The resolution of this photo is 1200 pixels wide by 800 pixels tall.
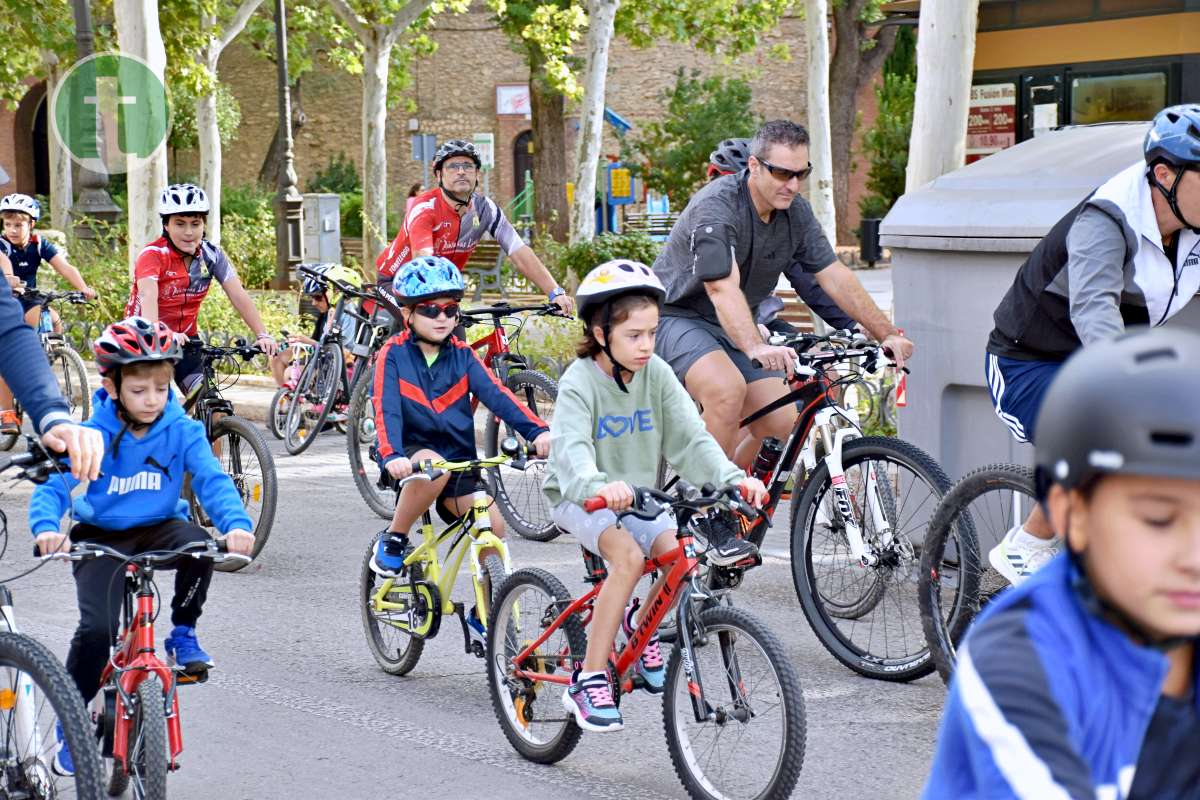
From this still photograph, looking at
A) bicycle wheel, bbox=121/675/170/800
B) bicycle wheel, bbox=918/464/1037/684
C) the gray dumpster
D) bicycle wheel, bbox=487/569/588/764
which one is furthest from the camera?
the gray dumpster

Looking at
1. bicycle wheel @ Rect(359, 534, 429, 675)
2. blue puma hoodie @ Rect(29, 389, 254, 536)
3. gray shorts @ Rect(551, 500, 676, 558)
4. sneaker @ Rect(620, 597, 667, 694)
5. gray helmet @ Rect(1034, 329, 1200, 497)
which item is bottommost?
bicycle wheel @ Rect(359, 534, 429, 675)

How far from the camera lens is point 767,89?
154 feet

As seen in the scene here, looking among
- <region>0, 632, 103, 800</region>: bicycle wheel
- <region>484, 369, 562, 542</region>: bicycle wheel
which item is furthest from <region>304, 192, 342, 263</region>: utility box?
<region>0, 632, 103, 800</region>: bicycle wheel

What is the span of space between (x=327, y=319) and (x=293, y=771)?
6810mm

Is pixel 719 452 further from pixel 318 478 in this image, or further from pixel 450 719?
pixel 318 478

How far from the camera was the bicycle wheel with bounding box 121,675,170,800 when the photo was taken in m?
4.39

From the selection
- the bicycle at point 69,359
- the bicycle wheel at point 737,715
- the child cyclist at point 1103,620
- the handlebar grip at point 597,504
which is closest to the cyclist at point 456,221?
the bicycle at point 69,359

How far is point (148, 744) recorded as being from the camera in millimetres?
4398

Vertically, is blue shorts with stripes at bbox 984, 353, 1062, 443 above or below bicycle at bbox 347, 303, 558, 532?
above

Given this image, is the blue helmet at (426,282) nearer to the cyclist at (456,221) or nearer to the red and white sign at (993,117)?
the cyclist at (456,221)

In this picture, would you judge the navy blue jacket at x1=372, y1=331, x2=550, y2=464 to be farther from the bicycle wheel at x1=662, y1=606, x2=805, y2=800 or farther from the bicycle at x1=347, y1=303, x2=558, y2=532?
the bicycle at x1=347, y1=303, x2=558, y2=532

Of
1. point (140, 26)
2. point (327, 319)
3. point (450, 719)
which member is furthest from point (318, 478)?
point (140, 26)

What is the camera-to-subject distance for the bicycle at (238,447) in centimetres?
833

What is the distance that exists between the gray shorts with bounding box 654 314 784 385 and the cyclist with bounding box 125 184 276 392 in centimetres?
244
